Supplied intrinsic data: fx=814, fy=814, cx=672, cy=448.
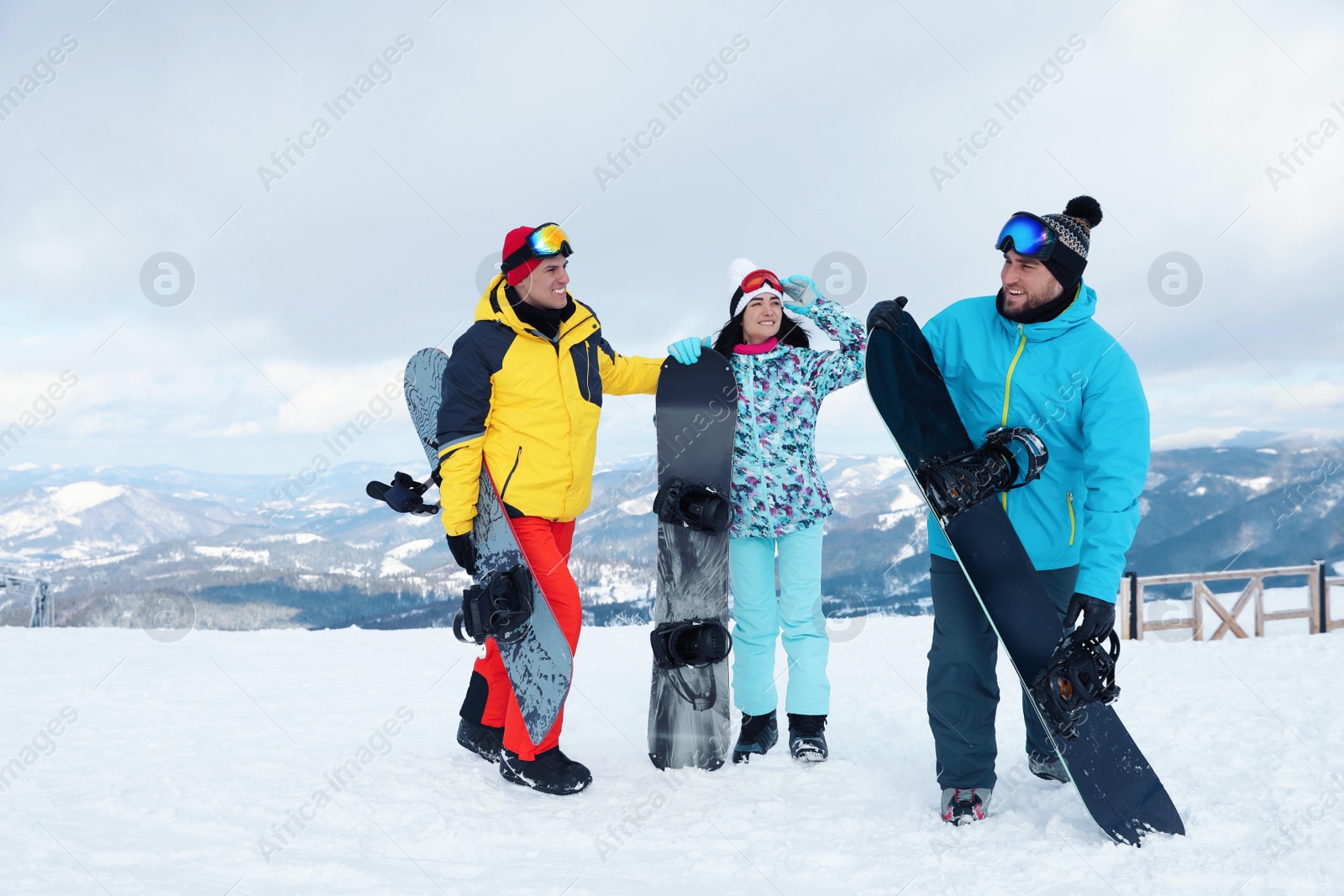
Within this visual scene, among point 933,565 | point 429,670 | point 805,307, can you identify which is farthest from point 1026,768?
point 429,670

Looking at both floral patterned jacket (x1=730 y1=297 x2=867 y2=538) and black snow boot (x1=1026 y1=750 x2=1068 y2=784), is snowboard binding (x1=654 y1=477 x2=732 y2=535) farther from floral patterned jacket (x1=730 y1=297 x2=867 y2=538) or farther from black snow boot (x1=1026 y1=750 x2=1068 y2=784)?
black snow boot (x1=1026 y1=750 x2=1068 y2=784)

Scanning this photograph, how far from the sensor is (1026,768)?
3.22 meters

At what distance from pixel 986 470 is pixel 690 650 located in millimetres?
1423

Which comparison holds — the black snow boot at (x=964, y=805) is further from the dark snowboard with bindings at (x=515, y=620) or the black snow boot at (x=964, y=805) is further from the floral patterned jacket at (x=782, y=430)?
the dark snowboard with bindings at (x=515, y=620)

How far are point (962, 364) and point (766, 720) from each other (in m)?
1.72

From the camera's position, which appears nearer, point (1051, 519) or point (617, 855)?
point (617, 855)

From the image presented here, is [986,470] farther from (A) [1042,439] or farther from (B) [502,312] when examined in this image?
(B) [502,312]

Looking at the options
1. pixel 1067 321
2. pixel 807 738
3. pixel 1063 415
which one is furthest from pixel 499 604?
pixel 1067 321

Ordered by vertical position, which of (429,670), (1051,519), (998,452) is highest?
(998,452)

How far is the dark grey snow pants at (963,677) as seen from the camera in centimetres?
273

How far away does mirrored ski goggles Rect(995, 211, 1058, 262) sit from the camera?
8.43 feet

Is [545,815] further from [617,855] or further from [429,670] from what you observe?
[429,670]

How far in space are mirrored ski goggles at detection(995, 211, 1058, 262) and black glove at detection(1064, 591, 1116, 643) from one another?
1.07 meters

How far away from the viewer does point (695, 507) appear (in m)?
3.35
